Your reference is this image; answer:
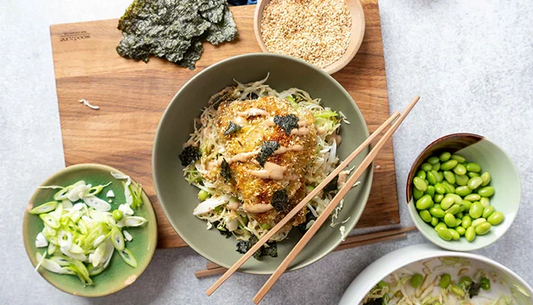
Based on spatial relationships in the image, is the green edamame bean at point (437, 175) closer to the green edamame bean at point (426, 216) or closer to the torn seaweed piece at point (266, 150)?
the green edamame bean at point (426, 216)

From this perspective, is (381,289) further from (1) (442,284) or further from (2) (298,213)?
(2) (298,213)

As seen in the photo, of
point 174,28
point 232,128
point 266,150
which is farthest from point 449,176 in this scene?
point 174,28

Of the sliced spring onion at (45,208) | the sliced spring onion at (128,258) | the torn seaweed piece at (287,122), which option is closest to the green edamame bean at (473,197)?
the torn seaweed piece at (287,122)

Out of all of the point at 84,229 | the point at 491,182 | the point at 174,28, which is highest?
the point at 174,28

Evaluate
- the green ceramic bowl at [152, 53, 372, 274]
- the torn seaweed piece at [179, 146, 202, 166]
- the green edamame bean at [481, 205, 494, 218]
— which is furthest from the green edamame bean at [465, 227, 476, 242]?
the torn seaweed piece at [179, 146, 202, 166]

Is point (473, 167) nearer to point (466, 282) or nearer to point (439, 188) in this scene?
point (439, 188)

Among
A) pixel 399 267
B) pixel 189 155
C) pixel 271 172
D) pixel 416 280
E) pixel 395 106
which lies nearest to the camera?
pixel 271 172

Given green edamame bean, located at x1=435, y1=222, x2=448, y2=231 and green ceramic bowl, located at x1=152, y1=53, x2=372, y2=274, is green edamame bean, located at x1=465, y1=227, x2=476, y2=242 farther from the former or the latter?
green ceramic bowl, located at x1=152, y1=53, x2=372, y2=274
